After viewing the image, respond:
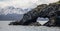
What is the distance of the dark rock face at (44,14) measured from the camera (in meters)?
3.08

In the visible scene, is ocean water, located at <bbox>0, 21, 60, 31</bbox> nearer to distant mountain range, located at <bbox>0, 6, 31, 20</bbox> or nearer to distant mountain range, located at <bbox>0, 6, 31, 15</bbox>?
distant mountain range, located at <bbox>0, 6, 31, 20</bbox>

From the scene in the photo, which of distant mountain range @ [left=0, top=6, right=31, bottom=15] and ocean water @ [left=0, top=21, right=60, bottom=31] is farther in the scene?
distant mountain range @ [left=0, top=6, right=31, bottom=15]

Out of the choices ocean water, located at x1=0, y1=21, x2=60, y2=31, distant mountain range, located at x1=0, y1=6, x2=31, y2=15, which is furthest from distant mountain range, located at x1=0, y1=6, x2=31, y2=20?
ocean water, located at x1=0, y1=21, x2=60, y2=31

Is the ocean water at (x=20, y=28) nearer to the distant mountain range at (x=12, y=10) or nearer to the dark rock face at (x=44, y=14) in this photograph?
the dark rock face at (x=44, y=14)

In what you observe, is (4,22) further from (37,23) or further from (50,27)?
(50,27)

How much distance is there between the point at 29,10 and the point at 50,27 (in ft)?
1.93

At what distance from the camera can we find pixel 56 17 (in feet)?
10.2

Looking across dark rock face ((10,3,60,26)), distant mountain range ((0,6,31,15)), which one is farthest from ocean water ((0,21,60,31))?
distant mountain range ((0,6,31,15))

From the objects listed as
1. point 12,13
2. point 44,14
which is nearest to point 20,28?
point 12,13

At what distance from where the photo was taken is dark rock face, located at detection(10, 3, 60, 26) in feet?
10.1

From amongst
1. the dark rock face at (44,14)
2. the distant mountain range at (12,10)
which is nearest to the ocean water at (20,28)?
the dark rock face at (44,14)

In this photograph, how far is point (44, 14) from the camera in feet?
10.2

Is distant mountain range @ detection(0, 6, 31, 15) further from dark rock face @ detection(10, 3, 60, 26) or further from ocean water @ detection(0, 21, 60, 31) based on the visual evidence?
ocean water @ detection(0, 21, 60, 31)

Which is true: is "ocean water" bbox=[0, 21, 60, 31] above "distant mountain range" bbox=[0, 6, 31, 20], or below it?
below
